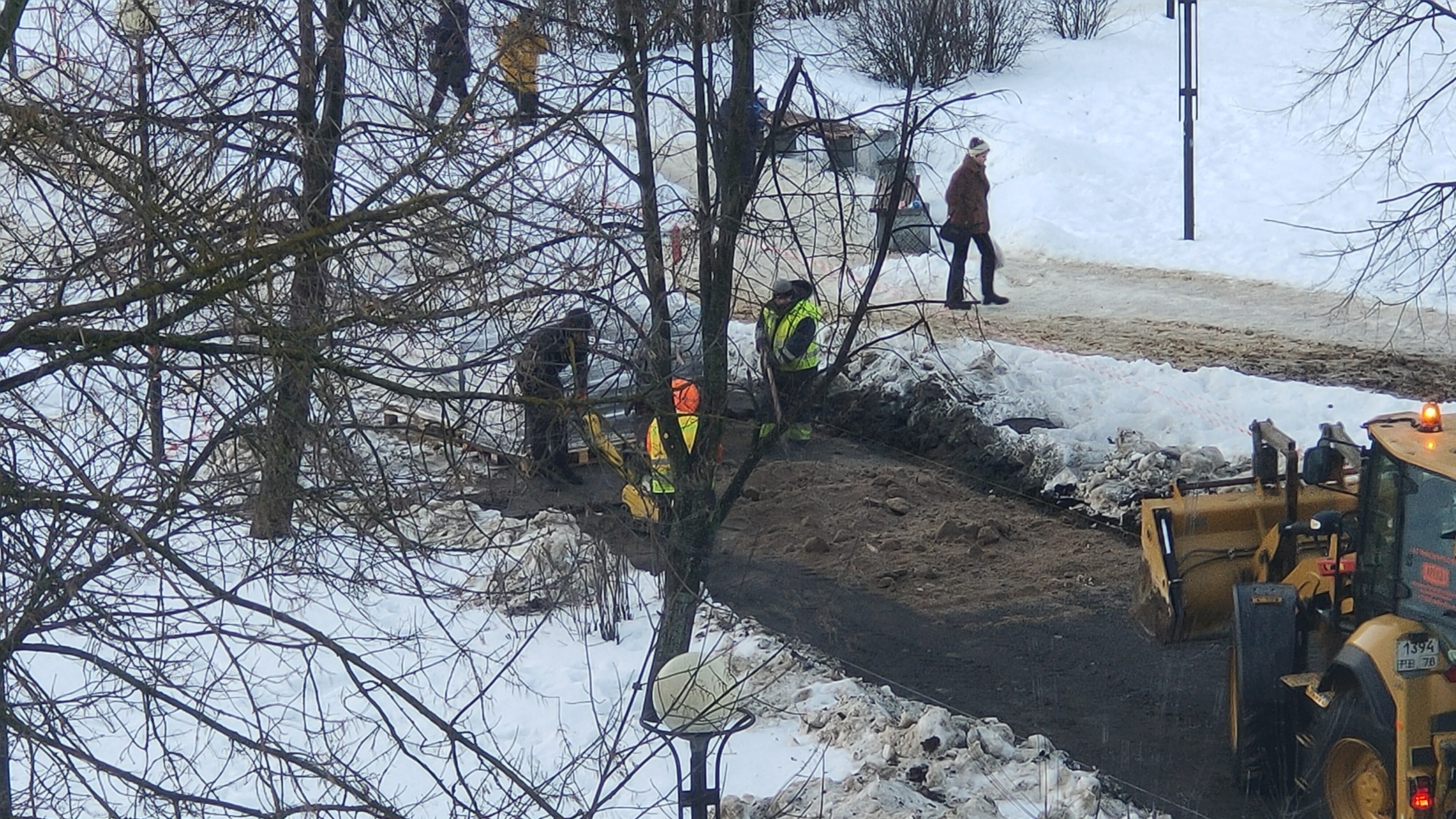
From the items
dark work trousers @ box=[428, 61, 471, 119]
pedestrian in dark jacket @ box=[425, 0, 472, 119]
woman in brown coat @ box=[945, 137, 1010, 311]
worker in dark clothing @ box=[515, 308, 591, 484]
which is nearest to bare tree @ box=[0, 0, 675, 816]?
worker in dark clothing @ box=[515, 308, 591, 484]

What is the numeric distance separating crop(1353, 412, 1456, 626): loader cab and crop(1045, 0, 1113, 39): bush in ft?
83.5

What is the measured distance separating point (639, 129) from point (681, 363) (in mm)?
1085

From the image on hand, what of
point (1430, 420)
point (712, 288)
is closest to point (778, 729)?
point (712, 288)

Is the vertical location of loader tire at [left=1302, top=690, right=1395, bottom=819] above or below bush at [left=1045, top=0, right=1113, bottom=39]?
below

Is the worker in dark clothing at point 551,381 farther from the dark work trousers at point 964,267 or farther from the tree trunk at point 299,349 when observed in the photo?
the dark work trousers at point 964,267

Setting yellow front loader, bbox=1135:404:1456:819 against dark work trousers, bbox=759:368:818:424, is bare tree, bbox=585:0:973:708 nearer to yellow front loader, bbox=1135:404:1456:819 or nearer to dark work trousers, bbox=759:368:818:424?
dark work trousers, bbox=759:368:818:424

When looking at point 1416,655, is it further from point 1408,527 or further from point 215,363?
point 215,363

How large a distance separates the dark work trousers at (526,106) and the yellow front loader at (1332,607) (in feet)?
12.6

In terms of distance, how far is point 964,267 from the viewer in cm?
1739

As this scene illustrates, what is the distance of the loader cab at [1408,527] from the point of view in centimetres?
614

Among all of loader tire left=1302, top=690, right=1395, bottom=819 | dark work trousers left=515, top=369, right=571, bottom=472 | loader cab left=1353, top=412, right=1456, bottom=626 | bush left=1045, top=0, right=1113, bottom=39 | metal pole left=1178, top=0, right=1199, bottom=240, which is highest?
bush left=1045, top=0, right=1113, bottom=39

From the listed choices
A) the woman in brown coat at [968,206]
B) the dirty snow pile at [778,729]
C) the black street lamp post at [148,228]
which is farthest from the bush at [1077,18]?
the black street lamp post at [148,228]

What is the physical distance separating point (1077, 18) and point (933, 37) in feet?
80.8

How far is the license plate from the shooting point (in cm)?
613
